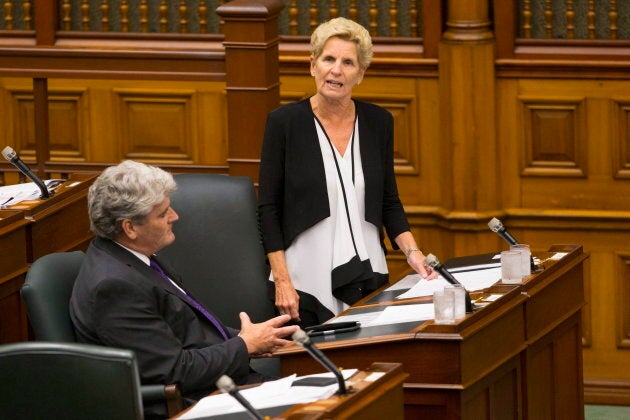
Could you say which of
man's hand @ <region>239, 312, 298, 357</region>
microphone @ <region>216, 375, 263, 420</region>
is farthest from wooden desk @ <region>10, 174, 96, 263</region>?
microphone @ <region>216, 375, 263, 420</region>

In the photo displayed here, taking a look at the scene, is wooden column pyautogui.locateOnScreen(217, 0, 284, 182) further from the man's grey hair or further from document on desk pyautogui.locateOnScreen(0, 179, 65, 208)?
the man's grey hair

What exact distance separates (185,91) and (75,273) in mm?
2785

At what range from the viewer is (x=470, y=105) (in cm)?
596

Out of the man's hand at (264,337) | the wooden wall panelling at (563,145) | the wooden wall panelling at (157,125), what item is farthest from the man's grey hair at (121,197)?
the wooden wall panelling at (157,125)

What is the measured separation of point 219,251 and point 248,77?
97cm

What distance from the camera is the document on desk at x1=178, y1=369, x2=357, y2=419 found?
302 centimetres

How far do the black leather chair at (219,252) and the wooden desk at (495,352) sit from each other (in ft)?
1.62

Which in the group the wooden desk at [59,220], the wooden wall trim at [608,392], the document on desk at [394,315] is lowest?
the wooden wall trim at [608,392]

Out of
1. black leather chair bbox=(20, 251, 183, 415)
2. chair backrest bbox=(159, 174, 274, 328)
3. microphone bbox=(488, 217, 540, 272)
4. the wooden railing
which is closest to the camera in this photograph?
black leather chair bbox=(20, 251, 183, 415)

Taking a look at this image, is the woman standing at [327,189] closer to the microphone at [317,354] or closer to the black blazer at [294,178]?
the black blazer at [294,178]

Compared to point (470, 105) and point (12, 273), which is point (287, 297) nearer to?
point (12, 273)

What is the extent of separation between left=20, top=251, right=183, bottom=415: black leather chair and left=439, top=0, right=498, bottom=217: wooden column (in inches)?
106

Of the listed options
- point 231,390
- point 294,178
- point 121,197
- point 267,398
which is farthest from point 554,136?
point 231,390

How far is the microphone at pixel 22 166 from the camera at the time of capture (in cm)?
449
